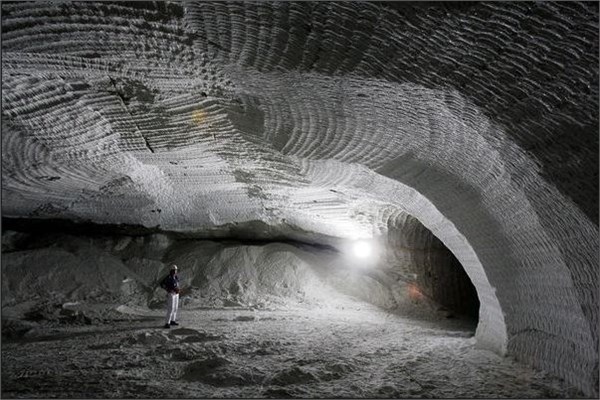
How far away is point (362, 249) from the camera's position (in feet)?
30.2

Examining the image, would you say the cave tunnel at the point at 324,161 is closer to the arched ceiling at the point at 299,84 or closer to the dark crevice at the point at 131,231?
the arched ceiling at the point at 299,84

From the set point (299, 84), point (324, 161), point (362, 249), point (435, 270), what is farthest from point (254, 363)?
point (362, 249)

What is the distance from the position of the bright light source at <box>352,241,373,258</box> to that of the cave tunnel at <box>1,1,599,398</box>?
1441 mm

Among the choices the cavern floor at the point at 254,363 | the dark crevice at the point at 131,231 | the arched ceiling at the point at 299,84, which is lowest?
the cavern floor at the point at 254,363

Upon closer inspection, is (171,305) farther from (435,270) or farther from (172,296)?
(435,270)

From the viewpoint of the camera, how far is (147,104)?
4094 millimetres

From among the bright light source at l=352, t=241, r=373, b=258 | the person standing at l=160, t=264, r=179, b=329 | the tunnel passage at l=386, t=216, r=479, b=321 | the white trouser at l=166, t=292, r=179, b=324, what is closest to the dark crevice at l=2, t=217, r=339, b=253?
the bright light source at l=352, t=241, r=373, b=258

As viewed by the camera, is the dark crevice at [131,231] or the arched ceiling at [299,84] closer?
the arched ceiling at [299,84]

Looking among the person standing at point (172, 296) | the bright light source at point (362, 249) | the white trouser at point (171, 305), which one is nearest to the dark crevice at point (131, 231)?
the bright light source at point (362, 249)

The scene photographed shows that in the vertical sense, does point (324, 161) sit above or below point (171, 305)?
above

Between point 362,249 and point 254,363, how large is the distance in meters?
5.38

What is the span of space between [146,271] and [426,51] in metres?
8.10

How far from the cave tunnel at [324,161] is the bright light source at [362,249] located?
56.7 inches

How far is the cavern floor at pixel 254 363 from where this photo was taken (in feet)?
11.0
